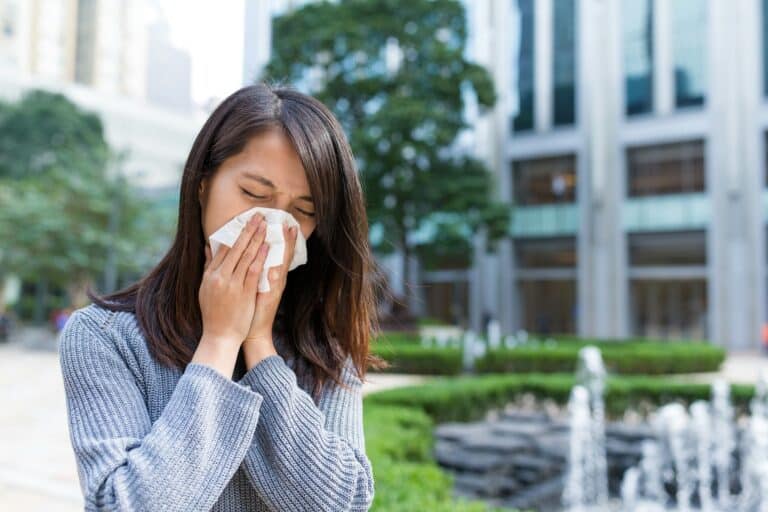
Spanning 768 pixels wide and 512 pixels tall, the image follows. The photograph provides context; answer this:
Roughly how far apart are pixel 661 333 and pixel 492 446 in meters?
17.5

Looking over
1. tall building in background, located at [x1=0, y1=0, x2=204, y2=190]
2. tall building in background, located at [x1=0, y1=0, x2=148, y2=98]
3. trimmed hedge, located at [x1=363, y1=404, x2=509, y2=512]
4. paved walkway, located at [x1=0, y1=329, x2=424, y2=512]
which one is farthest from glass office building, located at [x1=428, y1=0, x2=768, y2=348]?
tall building in background, located at [x1=0, y1=0, x2=148, y2=98]

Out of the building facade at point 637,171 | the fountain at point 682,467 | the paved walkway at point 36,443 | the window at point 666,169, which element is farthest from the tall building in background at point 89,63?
the fountain at point 682,467

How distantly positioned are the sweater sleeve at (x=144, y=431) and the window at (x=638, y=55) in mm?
22724

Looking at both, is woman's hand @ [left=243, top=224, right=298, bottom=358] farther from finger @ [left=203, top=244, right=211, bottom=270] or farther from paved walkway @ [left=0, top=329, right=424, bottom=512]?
paved walkway @ [left=0, top=329, right=424, bottom=512]

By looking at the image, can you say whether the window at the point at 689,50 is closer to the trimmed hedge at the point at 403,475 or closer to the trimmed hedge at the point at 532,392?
the trimmed hedge at the point at 532,392

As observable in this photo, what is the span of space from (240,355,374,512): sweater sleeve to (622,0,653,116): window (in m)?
22.6

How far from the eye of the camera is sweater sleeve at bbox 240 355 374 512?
3.17 feet

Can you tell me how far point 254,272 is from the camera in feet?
3.17

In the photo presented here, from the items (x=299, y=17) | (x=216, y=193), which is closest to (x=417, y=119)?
(x=299, y=17)

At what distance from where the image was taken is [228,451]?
917mm

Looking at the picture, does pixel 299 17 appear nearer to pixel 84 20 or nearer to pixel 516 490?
pixel 516 490

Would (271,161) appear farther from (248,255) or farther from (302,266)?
(302,266)

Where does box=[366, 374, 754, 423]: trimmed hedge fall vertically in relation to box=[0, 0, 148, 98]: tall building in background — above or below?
below

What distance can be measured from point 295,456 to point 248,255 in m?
0.30
